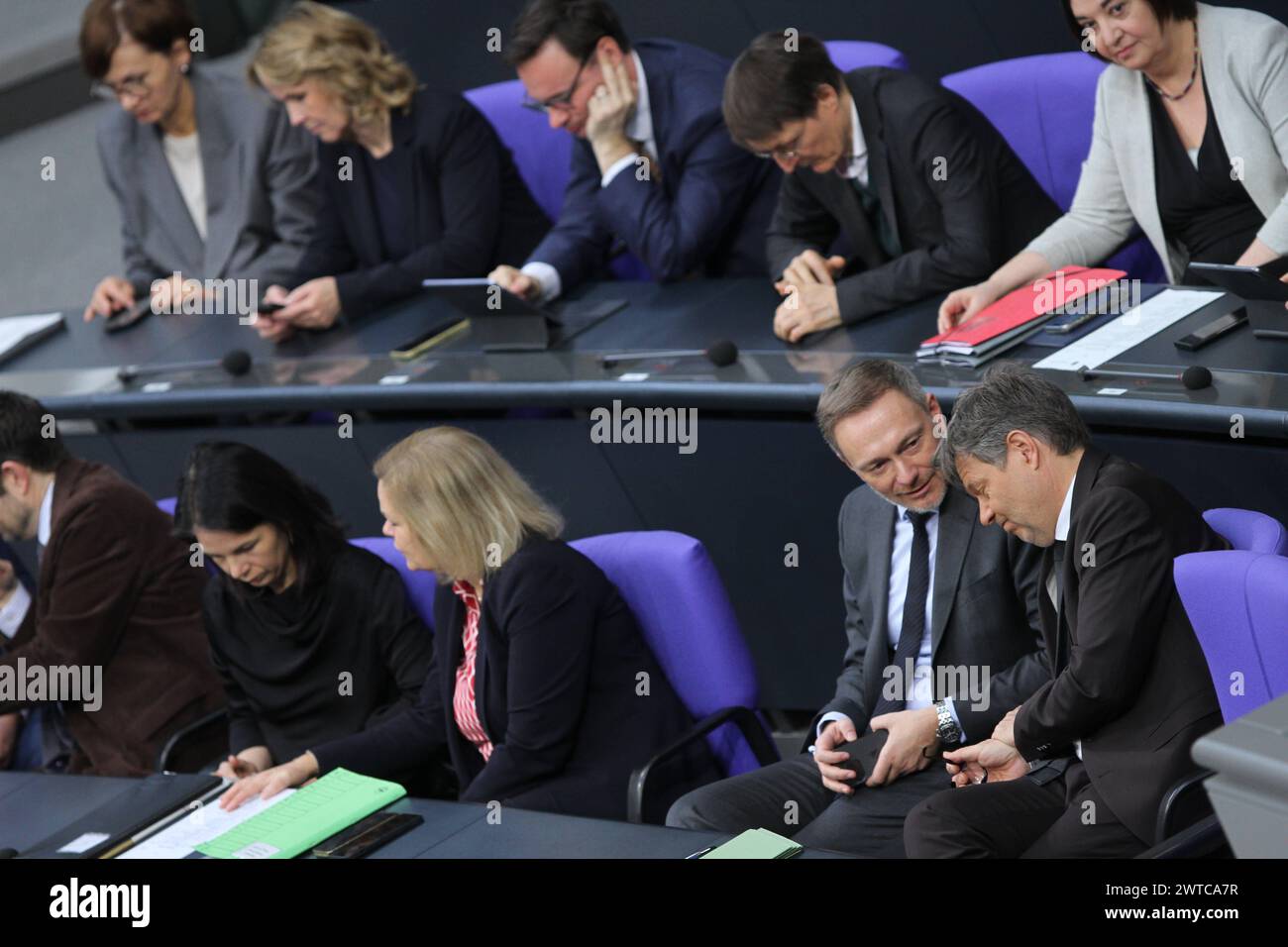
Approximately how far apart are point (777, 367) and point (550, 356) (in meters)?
0.59

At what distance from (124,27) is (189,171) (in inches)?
17.0

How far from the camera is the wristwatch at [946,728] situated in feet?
9.21

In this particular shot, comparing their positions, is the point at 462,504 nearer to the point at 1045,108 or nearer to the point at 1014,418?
the point at 1014,418

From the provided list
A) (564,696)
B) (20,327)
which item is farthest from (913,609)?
(20,327)

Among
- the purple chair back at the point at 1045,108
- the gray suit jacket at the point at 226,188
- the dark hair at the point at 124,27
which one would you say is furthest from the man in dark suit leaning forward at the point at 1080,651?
the dark hair at the point at 124,27

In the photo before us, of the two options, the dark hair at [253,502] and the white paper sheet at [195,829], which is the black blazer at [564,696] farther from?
the dark hair at [253,502]

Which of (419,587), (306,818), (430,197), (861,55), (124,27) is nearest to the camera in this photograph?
(306,818)

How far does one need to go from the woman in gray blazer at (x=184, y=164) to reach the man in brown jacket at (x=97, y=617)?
3.61ft

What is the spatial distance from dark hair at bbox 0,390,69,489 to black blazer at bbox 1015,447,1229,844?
2.17 m

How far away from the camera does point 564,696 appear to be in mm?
2971

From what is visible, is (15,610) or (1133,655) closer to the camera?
(1133,655)

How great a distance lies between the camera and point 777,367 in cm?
362

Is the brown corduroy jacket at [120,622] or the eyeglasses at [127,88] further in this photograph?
the eyeglasses at [127,88]
